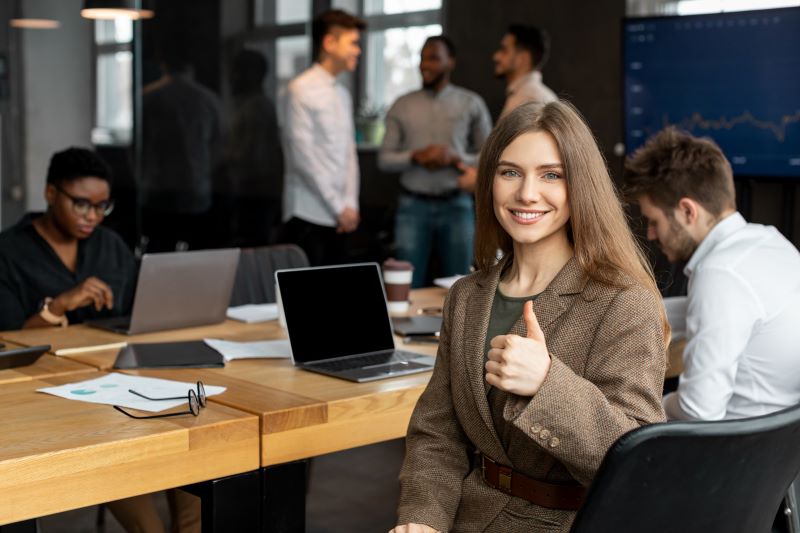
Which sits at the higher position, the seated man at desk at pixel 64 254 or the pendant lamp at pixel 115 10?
the pendant lamp at pixel 115 10

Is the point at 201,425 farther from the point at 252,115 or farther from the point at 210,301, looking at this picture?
the point at 252,115

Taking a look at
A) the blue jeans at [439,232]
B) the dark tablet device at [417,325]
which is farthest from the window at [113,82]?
the dark tablet device at [417,325]

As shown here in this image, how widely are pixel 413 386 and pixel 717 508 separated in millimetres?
1056

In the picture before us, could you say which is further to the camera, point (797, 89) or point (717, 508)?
point (797, 89)

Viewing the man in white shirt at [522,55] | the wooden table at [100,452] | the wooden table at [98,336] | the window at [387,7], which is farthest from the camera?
the window at [387,7]

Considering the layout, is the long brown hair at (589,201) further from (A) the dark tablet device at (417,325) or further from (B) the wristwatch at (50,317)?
(B) the wristwatch at (50,317)

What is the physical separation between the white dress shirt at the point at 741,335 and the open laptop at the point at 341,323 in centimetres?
60

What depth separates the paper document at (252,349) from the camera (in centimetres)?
250

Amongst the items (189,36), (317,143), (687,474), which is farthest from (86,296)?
(189,36)

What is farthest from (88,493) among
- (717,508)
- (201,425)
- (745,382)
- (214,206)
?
(214,206)

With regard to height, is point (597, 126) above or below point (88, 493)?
above

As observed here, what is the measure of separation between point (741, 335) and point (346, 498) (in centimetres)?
180

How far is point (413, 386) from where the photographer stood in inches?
89.0

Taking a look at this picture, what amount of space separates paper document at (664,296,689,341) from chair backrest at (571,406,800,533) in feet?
5.36
